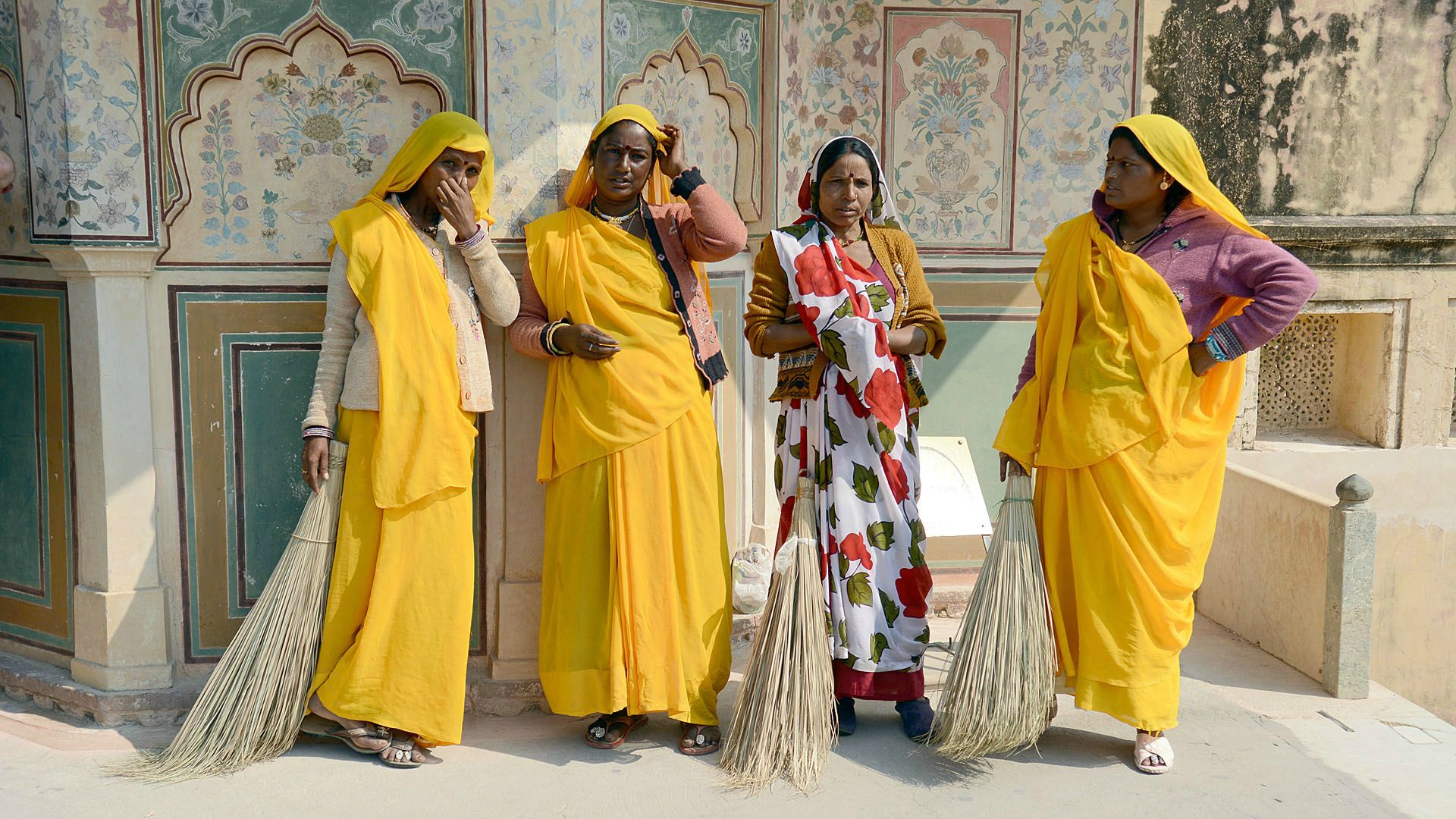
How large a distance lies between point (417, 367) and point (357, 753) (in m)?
1.20

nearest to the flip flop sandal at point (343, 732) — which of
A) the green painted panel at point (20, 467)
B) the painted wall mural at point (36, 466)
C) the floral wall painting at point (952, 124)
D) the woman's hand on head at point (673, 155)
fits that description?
the painted wall mural at point (36, 466)

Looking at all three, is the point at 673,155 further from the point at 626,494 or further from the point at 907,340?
the point at 626,494

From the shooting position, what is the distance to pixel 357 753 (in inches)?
142

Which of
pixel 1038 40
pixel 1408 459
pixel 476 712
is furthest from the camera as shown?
pixel 1408 459

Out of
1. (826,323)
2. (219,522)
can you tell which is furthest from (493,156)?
(219,522)

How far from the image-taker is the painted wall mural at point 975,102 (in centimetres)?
499

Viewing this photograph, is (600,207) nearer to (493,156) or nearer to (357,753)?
(493,156)

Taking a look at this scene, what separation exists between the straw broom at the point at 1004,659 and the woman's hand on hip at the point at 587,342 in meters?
1.31

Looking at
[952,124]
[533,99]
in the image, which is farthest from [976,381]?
[533,99]

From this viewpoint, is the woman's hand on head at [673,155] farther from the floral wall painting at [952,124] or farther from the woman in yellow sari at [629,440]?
the floral wall painting at [952,124]

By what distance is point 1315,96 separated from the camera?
21.0 feet

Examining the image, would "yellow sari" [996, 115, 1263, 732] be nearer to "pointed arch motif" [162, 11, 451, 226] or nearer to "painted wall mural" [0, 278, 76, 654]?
"pointed arch motif" [162, 11, 451, 226]

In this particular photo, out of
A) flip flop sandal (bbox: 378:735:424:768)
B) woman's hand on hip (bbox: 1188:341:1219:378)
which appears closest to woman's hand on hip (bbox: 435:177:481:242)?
flip flop sandal (bbox: 378:735:424:768)

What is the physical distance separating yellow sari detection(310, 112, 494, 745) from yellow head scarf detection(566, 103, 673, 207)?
307 mm
